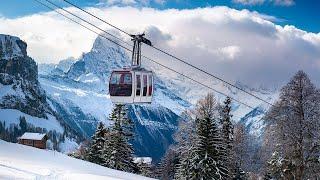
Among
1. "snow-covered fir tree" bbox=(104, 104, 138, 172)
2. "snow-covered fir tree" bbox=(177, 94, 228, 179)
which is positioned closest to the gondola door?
"snow-covered fir tree" bbox=(177, 94, 228, 179)

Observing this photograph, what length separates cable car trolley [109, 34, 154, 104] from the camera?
117ft

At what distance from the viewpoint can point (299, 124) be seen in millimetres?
36781

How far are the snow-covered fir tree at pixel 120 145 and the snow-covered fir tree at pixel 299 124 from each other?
25.6m

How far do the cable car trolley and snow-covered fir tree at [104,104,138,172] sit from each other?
23723mm

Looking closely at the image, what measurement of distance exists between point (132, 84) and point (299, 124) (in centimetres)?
1065

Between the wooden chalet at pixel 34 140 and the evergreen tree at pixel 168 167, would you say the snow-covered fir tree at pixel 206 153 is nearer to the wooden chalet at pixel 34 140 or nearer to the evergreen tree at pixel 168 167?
the evergreen tree at pixel 168 167

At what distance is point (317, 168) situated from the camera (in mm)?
36844

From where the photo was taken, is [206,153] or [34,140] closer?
[206,153]

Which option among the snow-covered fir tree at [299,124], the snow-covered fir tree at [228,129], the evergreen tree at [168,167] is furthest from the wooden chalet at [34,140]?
the snow-covered fir tree at [299,124]

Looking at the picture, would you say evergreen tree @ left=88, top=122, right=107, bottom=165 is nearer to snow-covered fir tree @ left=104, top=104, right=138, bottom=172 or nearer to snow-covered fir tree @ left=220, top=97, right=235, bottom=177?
snow-covered fir tree @ left=104, top=104, right=138, bottom=172

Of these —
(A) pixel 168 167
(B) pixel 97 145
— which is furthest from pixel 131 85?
(A) pixel 168 167

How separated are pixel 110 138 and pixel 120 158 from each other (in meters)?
2.34

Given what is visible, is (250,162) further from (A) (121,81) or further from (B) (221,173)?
(A) (121,81)

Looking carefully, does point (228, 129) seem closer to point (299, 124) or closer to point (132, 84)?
point (299, 124)
